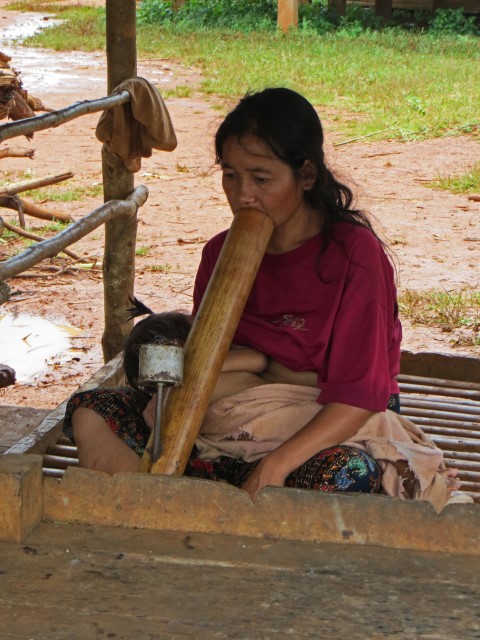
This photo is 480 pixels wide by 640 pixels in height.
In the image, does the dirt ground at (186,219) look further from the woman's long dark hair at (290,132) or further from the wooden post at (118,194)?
the woman's long dark hair at (290,132)

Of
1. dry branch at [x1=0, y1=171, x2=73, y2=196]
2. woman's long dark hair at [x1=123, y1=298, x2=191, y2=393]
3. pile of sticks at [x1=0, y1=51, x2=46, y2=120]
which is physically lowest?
dry branch at [x1=0, y1=171, x2=73, y2=196]

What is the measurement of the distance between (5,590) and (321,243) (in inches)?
45.8

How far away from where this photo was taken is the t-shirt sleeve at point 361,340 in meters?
2.16

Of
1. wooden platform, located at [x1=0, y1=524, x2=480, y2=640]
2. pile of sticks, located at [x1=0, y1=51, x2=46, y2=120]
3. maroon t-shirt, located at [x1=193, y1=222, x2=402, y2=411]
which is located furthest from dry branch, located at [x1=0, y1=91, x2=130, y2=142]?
wooden platform, located at [x1=0, y1=524, x2=480, y2=640]

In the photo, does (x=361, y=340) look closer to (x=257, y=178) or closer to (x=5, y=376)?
(x=257, y=178)

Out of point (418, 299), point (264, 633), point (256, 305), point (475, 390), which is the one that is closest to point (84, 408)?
point (256, 305)

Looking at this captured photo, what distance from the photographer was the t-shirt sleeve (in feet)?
7.10

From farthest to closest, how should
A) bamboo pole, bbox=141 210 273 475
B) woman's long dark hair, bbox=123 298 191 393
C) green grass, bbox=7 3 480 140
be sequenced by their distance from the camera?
1. green grass, bbox=7 3 480 140
2. woman's long dark hair, bbox=123 298 191 393
3. bamboo pole, bbox=141 210 273 475

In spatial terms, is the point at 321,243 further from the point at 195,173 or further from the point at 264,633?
the point at 195,173

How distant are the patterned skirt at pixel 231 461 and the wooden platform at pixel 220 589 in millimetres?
525

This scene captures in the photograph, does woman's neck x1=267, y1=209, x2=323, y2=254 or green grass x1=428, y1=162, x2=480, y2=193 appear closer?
woman's neck x1=267, y1=209, x2=323, y2=254

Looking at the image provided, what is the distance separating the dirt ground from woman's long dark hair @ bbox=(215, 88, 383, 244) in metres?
1.50

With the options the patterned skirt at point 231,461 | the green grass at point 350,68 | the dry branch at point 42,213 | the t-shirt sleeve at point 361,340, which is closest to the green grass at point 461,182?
the green grass at point 350,68

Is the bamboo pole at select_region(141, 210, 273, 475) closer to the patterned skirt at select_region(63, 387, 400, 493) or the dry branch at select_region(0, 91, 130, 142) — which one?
the patterned skirt at select_region(63, 387, 400, 493)
